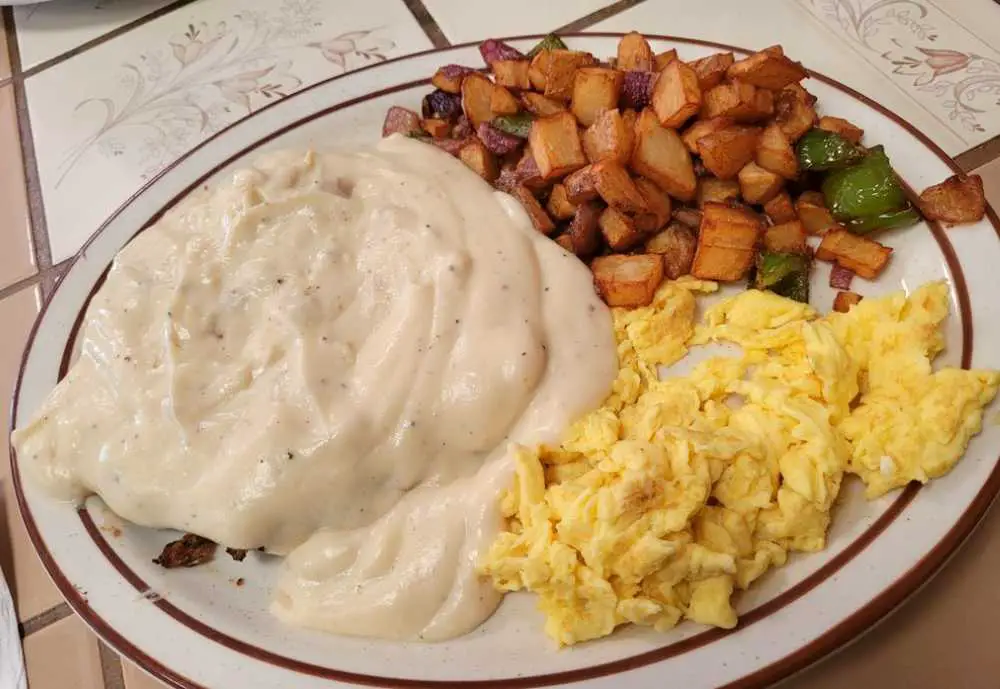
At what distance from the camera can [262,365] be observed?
5.20 ft

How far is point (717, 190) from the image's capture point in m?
1.78

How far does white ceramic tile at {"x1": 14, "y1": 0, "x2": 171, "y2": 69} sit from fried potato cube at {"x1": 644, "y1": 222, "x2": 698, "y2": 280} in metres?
1.97

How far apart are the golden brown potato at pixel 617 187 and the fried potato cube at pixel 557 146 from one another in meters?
0.06

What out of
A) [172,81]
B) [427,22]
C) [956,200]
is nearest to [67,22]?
[172,81]

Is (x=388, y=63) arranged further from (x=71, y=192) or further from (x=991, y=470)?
(x=991, y=470)

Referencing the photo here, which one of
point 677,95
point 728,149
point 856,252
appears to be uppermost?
point 677,95

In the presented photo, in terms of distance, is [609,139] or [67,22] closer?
[609,139]

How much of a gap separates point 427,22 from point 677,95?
3.65 feet

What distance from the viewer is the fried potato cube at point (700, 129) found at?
1710mm

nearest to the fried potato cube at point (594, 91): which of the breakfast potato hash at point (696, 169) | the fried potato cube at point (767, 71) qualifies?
the breakfast potato hash at point (696, 169)

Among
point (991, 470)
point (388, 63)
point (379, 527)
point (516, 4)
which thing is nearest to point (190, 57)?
point (388, 63)

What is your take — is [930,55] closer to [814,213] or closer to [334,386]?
[814,213]

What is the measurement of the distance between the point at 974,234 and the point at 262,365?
1.38 meters

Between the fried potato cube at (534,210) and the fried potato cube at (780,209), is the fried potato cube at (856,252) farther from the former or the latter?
the fried potato cube at (534,210)
